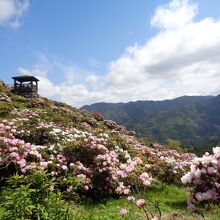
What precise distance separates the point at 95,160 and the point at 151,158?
21.0ft

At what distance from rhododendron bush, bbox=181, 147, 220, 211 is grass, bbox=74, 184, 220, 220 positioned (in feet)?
8.53

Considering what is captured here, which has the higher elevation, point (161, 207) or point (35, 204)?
point (35, 204)

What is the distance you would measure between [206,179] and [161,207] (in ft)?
24.6

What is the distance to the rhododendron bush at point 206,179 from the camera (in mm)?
6309

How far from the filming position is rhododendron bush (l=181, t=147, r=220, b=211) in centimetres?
A: 631

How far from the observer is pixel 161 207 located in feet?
44.5

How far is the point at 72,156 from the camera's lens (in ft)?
54.7

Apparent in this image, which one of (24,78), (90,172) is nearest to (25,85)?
(24,78)

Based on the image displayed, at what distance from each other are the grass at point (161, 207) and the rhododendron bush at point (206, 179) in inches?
102

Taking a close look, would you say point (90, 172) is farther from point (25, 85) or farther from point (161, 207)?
point (25, 85)

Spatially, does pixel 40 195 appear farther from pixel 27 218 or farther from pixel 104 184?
pixel 104 184

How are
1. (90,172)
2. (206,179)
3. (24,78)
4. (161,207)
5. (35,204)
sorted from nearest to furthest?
(206,179) → (35,204) → (161,207) → (90,172) → (24,78)

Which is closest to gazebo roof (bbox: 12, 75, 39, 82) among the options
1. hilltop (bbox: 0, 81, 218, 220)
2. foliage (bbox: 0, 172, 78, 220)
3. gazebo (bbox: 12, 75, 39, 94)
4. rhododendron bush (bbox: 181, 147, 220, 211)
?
gazebo (bbox: 12, 75, 39, 94)

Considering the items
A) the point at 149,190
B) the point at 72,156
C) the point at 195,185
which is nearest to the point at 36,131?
the point at 72,156
